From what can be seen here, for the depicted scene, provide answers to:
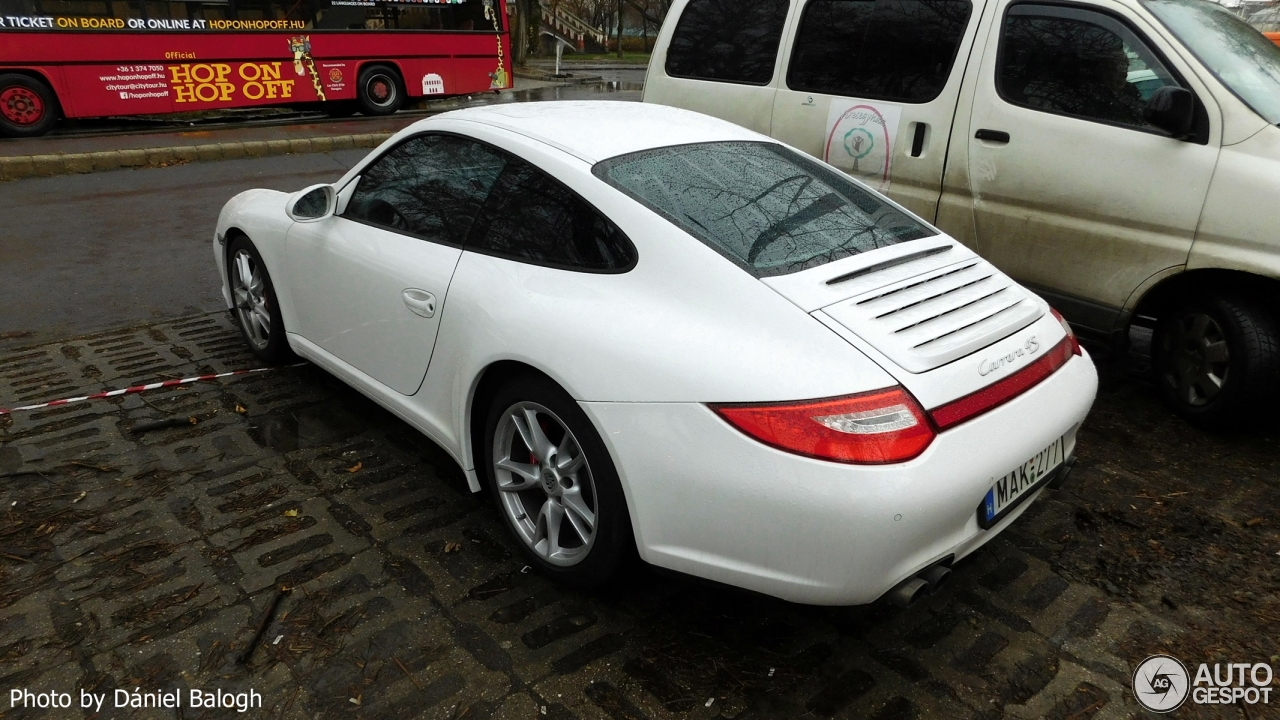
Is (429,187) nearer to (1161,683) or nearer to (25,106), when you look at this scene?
(1161,683)

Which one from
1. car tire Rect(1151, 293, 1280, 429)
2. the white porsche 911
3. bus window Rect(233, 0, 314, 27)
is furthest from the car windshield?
bus window Rect(233, 0, 314, 27)

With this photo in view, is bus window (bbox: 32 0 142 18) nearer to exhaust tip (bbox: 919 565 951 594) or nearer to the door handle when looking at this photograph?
the door handle

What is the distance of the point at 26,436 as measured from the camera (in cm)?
378

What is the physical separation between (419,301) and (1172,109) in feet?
10.6

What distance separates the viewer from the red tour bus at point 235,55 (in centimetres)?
1252

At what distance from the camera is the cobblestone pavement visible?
240cm

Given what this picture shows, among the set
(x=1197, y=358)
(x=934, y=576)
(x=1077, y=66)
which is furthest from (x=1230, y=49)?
(x=934, y=576)

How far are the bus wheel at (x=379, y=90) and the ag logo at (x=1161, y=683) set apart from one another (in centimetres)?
1593

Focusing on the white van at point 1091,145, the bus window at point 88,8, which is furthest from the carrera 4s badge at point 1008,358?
the bus window at point 88,8

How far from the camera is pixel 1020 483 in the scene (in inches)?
98.0

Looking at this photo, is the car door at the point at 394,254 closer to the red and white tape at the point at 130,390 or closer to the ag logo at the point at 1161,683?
the red and white tape at the point at 130,390

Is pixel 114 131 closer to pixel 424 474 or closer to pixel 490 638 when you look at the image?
pixel 424 474

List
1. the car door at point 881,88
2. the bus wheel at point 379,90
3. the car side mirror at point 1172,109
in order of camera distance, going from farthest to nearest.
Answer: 1. the bus wheel at point 379,90
2. the car door at point 881,88
3. the car side mirror at point 1172,109

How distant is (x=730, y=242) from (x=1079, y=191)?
2.42m
